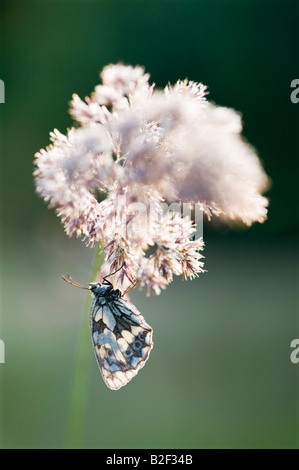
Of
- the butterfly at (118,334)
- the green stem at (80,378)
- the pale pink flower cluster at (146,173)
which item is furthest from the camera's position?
the butterfly at (118,334)

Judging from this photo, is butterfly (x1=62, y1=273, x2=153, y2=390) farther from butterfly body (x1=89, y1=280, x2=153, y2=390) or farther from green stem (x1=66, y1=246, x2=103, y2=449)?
green stem (x1=66, y1=246, x2=103, y2=449)

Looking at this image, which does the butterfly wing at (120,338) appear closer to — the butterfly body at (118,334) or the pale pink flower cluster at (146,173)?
the butterfly body at (118,334)

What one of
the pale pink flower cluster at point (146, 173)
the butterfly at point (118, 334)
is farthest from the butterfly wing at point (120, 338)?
the pale pink flower cluster at point (146, 173)

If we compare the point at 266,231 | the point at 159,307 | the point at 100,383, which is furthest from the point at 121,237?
the point at 266,231

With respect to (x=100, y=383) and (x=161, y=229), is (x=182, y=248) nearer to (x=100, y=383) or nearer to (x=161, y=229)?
(x=161, y=229)

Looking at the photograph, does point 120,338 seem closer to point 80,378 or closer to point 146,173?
point 80,378

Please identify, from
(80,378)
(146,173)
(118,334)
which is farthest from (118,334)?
(146,173)
